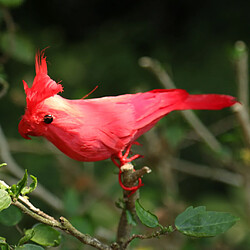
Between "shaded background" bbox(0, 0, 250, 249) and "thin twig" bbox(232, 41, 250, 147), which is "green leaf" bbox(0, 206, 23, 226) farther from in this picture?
"shaded background" bbox(0, 0, 250, 249)

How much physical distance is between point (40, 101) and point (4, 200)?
17 centimetres

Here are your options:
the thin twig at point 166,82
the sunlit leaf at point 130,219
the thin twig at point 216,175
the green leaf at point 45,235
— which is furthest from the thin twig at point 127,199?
the thin twig at point 216,175

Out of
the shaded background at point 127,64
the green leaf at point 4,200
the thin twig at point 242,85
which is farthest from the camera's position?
the shaded background at point 127,64

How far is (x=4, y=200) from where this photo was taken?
1.86 feet

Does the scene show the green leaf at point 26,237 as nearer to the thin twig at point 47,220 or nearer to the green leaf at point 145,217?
the thin twig at point 47,220

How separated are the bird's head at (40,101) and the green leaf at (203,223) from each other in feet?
0.81

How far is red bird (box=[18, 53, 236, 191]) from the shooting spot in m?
0.66

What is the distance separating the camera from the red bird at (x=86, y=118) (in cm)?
66

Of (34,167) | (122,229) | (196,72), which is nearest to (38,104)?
(122,229)

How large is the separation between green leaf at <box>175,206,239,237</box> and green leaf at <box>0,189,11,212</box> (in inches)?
9.4

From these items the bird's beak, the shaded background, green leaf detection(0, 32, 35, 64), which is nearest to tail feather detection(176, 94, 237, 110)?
the bird's beak

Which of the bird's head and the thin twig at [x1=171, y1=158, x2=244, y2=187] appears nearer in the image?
the bird's head

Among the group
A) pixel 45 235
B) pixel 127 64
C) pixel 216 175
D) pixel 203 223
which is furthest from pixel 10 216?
pixel 127 64

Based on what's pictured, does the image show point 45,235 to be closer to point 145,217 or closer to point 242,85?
point 145,217
